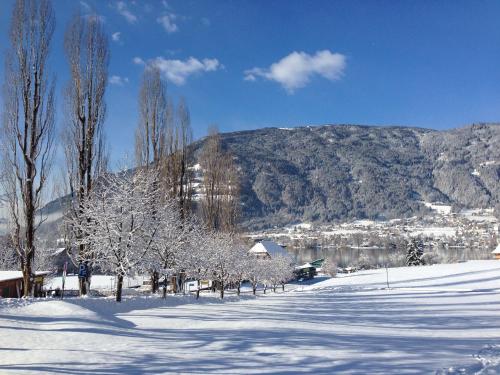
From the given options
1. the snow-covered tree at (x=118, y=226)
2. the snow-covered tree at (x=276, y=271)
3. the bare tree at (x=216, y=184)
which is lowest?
the snow-covered tree at (x=276, y=271)

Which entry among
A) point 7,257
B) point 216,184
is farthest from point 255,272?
point 7,257

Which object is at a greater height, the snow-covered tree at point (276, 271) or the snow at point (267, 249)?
the snow at point (267, 249)

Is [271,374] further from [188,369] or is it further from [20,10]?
[20,10]

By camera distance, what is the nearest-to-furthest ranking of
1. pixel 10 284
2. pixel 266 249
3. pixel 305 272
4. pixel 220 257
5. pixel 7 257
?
1. pixel 10 284
2. pixel 220 257
3. pixel 7 257
4. pixel 266 249
5. pixel 305 272

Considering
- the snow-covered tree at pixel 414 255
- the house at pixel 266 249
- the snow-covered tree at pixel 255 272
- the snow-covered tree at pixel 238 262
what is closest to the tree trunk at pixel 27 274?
the snow-covered tree at pixel 238 262

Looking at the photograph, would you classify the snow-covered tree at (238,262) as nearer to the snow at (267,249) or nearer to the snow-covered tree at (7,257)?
the snow-covered tree at (7,257)

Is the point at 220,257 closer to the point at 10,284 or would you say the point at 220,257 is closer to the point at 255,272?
the point at 255,272

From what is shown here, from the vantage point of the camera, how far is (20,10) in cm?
2130

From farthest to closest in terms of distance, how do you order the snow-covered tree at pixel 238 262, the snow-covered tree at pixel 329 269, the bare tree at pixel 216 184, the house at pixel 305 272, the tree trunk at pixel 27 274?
the snow-covered tree at pixel 329 269 → the house at pixel 305 272 → the bare tree at pixel 216 184 → the snow-covered tree at pixel 238 262 → the tree trunk at pixel 27 274

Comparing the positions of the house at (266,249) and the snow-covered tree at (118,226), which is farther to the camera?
the house at (266,249)

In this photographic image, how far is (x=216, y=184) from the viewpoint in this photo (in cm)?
4172

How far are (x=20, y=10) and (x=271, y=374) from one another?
22396mm

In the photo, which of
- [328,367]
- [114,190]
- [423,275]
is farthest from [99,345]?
[423,275]

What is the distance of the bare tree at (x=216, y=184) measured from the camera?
41531 millimetres
